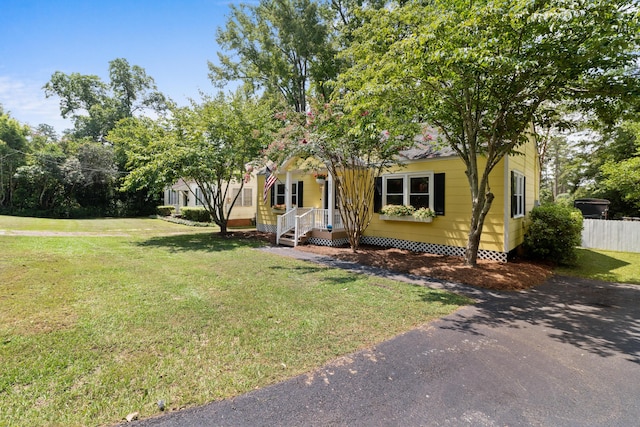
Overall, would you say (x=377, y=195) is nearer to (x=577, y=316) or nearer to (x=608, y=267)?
(x=577, y=316)

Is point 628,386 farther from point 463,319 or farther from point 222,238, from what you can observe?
point 222,238

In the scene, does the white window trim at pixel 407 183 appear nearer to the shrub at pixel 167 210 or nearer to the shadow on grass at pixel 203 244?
the shadow on grass at pixel 203 244

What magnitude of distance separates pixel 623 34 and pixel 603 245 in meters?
10.3

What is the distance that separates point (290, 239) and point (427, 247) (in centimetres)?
515

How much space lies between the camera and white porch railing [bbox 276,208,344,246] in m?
11.3

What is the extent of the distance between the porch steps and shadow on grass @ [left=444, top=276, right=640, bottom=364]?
724 cm

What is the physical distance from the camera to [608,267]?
8.51 m

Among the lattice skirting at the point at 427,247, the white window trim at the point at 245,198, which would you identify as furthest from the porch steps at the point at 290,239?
the white window trim at the point at 245,198

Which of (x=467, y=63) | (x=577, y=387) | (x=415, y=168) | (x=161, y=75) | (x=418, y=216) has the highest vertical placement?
(x=161, y=75)

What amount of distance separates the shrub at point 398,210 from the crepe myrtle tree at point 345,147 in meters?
0.73

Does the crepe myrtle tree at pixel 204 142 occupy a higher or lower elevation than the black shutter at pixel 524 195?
higher

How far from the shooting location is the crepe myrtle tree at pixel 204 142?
10.9m

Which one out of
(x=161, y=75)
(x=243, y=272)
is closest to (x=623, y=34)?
(x=243, y=272)

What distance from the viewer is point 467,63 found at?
507cm
